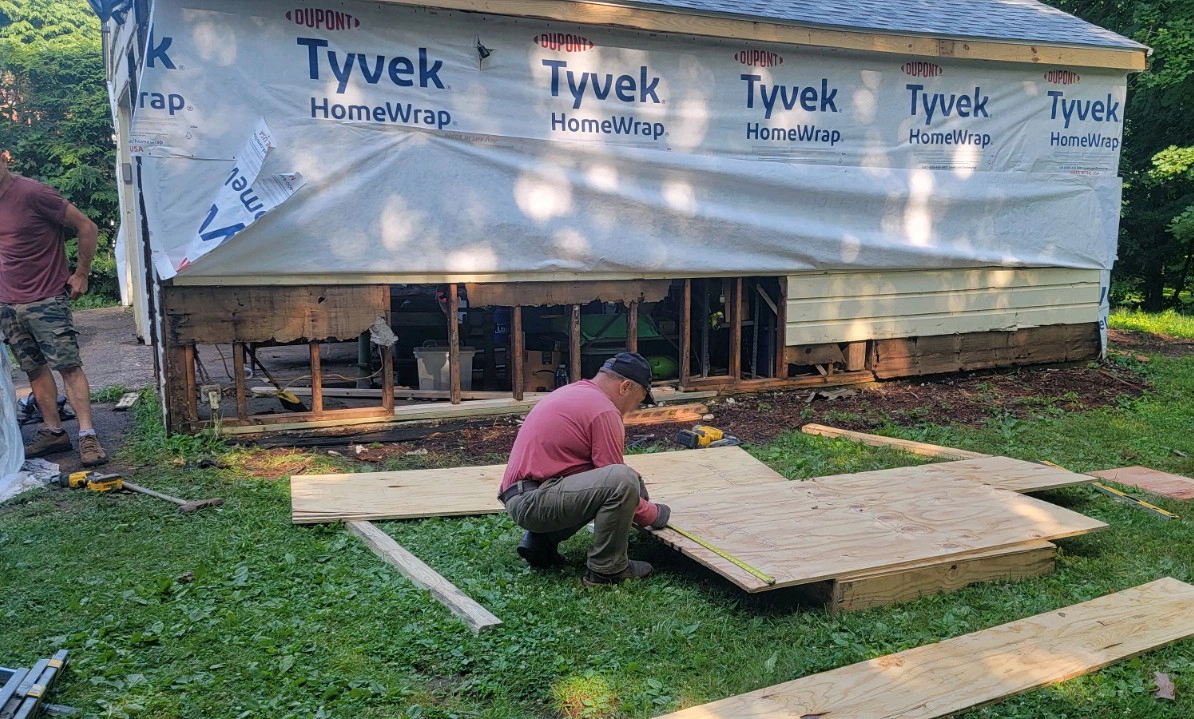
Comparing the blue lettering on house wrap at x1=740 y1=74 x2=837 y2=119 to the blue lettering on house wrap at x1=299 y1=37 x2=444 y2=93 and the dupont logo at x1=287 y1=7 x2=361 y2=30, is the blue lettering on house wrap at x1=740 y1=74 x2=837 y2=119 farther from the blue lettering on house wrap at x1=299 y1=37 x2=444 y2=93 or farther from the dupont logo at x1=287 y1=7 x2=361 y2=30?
the dupont logo at x1=287 y1=7 x2=361 y2=30

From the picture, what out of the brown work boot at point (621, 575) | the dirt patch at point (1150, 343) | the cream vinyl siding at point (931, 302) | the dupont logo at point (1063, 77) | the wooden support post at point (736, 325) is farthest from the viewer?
the dirt patch at point (1150, 343)

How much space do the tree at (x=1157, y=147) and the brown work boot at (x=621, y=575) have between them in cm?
1391

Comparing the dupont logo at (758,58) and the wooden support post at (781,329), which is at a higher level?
the dupont logo at (758,58)

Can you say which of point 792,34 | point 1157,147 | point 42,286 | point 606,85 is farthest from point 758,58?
point 1157,147

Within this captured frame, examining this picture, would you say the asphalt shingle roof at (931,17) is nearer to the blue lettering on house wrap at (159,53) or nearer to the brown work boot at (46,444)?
the blue lettering on house wrap at (159,53)

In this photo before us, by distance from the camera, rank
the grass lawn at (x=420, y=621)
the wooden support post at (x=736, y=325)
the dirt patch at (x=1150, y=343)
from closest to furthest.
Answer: the grass lawn at (x=420, y=621) → the wooden support post at (x=736, y=325) → the dirt patch at (x=1150, y=343)

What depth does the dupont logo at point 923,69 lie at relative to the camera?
336 inches

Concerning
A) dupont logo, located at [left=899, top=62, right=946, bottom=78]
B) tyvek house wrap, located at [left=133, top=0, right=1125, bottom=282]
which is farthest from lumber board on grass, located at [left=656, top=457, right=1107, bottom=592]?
dupont logo, located at [left=899, top=62, right=946, bottom=78]

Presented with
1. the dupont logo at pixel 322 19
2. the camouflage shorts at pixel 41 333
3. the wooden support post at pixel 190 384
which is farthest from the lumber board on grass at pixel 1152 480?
the camouflage shorts at pixel 41 333

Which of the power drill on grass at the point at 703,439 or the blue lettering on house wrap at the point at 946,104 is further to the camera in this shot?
the blue lettering on house wrap at the point at 946,104

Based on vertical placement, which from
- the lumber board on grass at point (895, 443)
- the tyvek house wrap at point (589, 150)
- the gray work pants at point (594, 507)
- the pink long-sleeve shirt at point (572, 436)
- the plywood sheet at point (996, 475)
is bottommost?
the lumber board on grass at point (895, 443)

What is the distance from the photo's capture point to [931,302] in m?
8.99

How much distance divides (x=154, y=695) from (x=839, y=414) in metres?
6.14

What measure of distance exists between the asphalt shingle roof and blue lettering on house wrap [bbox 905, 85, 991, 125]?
1.87 feet
